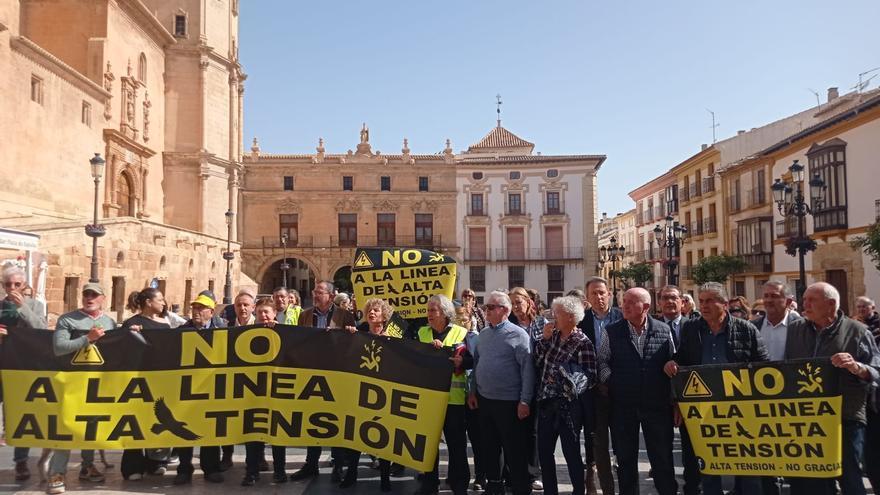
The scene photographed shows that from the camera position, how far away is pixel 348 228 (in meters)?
47.5

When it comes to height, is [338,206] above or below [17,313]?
above

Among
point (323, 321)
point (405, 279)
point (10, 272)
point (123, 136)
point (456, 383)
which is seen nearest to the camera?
point (456, 383)

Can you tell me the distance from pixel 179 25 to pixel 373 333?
33.5 meters

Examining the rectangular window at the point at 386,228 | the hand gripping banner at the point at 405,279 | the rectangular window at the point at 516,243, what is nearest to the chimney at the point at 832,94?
the rectangular window at the point at 516,243

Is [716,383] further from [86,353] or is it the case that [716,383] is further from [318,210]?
[318,210]

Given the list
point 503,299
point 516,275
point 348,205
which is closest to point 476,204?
point 516,275

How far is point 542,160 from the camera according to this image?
47219 millimetres

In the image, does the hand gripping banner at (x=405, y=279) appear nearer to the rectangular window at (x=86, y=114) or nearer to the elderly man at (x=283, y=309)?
the elderly man at (x=283, y=309)

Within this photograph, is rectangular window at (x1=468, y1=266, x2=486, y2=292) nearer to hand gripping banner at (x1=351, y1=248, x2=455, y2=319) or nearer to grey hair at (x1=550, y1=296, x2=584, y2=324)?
hand gripping banner at (x1=351, y1=248, x2=455, y2=319)

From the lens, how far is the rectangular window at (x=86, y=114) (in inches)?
944

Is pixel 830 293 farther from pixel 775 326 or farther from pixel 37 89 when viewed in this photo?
pixel 37 89

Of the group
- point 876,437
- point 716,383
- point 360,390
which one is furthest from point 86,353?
point 876,437

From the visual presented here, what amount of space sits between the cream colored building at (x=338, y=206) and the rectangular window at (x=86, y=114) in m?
22.1

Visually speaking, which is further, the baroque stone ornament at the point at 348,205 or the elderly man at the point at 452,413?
the baroque stone ornament at the point at 348,205
